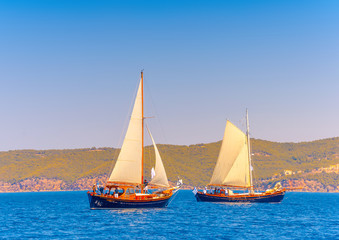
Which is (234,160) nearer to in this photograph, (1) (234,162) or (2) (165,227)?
(1) (234,162)

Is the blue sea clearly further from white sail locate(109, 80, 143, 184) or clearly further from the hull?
the hull

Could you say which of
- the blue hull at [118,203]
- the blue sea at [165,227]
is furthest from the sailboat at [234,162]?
the blue hull at [118,203]

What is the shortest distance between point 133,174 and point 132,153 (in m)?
3.01

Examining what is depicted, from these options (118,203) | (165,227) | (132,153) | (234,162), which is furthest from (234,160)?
(165,227)

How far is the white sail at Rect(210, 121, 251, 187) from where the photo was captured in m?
90.1

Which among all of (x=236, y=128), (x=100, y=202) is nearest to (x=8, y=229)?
(x=100, y=202)

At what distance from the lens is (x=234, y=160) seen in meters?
90.0

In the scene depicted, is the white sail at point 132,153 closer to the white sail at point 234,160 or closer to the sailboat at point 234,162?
the sailboat at point 234,162

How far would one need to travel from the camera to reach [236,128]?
90000 millimetres

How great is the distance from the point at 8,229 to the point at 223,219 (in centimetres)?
2783

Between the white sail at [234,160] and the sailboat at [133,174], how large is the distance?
24.9 m

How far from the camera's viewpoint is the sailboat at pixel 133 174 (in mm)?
67000

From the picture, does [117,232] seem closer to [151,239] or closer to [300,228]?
[151,239]

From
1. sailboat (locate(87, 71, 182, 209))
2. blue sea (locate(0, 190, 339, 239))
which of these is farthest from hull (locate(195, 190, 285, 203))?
sailboat (locate(87, 71, 182, 209))
